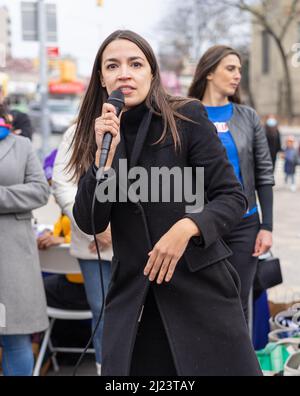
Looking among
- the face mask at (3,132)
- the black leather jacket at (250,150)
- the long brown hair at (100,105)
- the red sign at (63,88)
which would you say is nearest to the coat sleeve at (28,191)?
the face mask at (3,132)

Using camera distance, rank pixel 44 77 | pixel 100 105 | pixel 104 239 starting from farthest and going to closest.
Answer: pixel 44 77, pixel 104 239, pixel 100 105

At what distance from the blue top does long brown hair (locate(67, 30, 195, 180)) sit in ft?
3.52

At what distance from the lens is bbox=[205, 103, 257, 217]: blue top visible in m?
3.21

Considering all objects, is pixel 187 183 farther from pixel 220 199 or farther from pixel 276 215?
pixel 276 215

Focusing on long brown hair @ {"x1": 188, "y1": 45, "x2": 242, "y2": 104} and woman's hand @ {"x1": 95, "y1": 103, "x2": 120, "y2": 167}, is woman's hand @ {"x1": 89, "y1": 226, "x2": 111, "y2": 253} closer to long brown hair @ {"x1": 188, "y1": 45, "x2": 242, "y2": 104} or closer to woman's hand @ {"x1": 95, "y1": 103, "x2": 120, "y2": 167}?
long brown hair @ {"x1": 188, "y1": 45, "x2": 242, "y2": 104}

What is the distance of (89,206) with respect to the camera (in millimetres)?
1965

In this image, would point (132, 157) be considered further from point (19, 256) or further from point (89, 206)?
point (19, 256)

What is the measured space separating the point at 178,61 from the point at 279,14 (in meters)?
12.7

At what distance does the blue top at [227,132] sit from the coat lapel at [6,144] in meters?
1.01

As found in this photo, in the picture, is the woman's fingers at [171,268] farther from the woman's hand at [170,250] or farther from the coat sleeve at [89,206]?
the coat sleeve at [89,206]

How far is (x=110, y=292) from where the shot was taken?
208 cm

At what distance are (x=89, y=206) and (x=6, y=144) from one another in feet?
4.71

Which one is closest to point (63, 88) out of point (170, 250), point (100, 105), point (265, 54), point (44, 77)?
point (265, 54)

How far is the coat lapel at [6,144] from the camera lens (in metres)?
3.21
